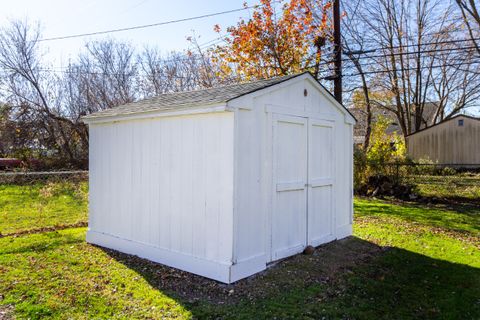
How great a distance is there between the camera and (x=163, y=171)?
520 cm

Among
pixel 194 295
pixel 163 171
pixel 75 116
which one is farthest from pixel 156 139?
pixel 75 116

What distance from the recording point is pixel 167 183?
5.14 m

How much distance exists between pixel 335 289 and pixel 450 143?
64.1 ft

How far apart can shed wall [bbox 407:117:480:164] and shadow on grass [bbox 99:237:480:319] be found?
1735 cm

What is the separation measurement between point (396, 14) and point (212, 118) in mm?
20649

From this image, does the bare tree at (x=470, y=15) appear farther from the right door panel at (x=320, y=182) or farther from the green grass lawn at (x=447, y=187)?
the right door panel at (x=320, y=182)

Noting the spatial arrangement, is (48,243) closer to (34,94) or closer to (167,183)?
(167,183)

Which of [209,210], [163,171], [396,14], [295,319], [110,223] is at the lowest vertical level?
[295,319]

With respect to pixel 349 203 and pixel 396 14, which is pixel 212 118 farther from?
pixel 396 14

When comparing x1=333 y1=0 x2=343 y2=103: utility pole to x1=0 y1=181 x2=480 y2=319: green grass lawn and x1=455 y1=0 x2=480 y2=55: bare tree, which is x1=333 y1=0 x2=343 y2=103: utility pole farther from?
x1=455 y1=0 x2=480 y2=55: bare tree

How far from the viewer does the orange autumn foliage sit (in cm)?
1323

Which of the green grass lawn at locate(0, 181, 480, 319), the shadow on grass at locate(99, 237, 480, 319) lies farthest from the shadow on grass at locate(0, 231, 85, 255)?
the shadow on grass at locate(99, 237, 480, 319)

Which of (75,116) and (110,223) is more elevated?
(75,116)

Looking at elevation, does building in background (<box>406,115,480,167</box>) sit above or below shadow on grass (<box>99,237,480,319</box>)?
above
